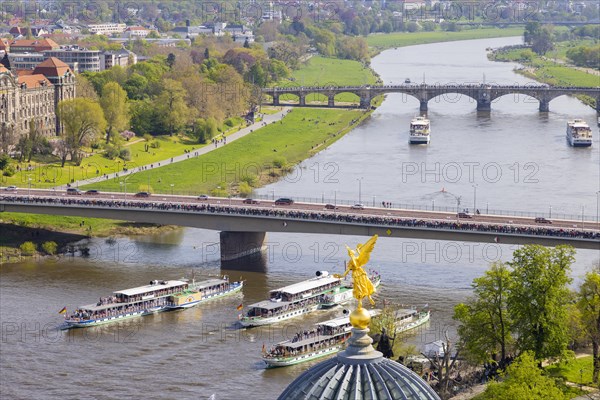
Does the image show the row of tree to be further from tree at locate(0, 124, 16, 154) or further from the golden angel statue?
tree at locate(0, 124, 16, 154)

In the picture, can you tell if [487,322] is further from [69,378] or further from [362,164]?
[362,164]

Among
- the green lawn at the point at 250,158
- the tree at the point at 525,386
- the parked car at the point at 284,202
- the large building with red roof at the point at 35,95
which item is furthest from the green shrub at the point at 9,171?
the tree at the point at 525,386

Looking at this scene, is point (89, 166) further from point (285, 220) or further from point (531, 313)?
point (531, 313)

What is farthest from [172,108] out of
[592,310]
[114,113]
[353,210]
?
[592,310]

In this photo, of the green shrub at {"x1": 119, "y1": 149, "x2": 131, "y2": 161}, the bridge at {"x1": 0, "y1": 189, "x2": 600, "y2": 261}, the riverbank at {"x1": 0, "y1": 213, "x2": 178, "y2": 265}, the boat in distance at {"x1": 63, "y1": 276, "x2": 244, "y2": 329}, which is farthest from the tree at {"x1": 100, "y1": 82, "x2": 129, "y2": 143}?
the boat in distance at {"x1": 63, "y1": 276, "x2": 244, "y2": 329}

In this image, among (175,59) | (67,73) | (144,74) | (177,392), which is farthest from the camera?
(175,59)

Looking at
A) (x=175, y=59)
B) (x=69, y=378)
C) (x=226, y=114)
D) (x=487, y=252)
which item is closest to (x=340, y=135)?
(x=226, y=114)

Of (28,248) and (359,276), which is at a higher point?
(359,276)
